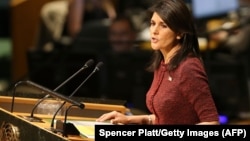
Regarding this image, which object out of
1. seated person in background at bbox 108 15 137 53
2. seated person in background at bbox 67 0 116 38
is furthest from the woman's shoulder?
seated person in background at bbox 67 0 116 38

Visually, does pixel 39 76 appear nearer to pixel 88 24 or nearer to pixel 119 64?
pixel 119 64

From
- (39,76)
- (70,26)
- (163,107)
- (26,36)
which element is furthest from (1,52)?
(163,107)

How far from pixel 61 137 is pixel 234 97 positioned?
191 inches

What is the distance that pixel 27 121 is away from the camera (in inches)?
149

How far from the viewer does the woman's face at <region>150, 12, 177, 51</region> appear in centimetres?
399

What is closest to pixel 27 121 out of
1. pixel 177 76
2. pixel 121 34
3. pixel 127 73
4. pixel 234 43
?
pixel 177 76

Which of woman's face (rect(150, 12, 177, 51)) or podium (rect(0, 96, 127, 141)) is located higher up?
woman's face (rect(150, 12, 177, 51))

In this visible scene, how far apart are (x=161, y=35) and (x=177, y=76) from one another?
221 millimetres

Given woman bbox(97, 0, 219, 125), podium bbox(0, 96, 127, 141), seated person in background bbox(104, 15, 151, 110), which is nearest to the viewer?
podium bbox(0, 96, 127, 141)

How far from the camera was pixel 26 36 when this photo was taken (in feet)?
32.7

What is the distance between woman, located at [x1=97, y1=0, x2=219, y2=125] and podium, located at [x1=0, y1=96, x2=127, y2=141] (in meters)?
0.31

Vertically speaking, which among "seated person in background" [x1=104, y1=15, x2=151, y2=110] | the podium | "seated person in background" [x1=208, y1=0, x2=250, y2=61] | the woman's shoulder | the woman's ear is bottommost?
the podium

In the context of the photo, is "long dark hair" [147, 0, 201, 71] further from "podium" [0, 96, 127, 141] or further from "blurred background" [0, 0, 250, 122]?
"blurred background" [0, 0, 250, 122]

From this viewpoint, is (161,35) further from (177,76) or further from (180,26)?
(177,76)
